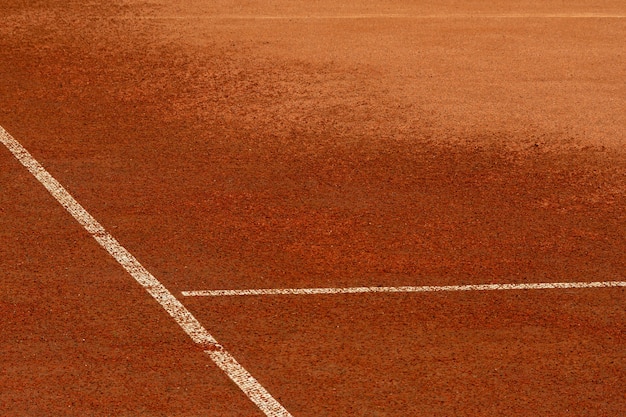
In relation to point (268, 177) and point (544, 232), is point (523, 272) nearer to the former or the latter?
point (544, 232)

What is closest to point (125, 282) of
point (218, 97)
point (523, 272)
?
point (523, 272)

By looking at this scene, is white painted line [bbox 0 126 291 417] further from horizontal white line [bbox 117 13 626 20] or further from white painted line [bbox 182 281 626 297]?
horizontal white line [bbox 117 13 626 20]

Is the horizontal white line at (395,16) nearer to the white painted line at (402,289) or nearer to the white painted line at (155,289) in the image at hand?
the white painted line at (155,289)

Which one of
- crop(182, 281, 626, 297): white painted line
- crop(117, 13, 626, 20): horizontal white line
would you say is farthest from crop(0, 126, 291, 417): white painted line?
crop(117, 13, 626, 20): horizontal white line

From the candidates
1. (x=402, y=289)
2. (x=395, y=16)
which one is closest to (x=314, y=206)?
(x=402, y=289)

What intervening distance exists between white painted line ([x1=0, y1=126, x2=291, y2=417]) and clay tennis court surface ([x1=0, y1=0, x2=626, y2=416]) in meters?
0.04

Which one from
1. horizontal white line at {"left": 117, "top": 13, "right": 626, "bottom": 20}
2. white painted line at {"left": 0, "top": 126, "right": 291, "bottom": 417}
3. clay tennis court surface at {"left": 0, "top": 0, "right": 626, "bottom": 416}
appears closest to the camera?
white painted line at {"left": 0, "top": 126, "right": 291, "bottom": 417}

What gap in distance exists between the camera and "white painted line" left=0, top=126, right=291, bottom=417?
5575mm

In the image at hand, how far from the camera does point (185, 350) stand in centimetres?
588

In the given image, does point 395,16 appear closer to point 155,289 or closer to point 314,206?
point 314,206

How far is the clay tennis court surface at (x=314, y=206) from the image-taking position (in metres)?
5.74

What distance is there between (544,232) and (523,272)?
2.10 feet

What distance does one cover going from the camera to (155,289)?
6.50 m

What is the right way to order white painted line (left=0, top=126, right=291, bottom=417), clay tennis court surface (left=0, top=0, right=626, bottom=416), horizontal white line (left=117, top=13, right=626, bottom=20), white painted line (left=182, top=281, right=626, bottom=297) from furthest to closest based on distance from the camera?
1. horizontal white line (left=117, top=13, right=626, bottom=20)
2. white painted line (left=182, top=281, right=626, bottom=297)
3. clay tennis court surface (left=0, top=0, right=626, bottom=416)
4. white painted line (left=0, top=126, right=291, bottom=417)
